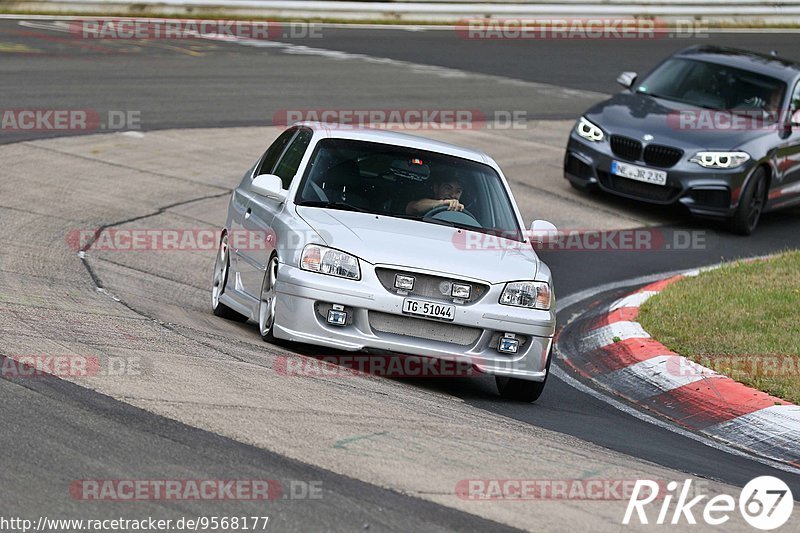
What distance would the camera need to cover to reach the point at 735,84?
1673 centimetres

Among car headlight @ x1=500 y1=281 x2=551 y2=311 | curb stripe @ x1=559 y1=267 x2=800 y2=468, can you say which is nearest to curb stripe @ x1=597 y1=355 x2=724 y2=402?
curb stripe @ x1=559 y1=267 x2=800 y2=468

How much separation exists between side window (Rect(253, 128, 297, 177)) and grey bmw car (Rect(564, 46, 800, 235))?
651 cm

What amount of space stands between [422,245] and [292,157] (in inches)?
65.1

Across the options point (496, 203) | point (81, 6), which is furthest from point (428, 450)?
point (81, 6)

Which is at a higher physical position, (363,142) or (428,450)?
(363,142)

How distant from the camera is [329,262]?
26.4ft

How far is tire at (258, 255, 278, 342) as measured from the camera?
834 cm

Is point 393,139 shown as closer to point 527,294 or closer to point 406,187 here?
point 406,187

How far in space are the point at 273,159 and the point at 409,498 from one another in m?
4.79

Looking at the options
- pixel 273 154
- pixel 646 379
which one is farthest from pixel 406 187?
pixel 646 379

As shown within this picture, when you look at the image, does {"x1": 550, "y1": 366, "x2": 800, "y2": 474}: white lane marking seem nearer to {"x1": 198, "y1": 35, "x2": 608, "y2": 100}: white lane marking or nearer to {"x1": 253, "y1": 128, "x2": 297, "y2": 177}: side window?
{"x1": 253, "y1": 128, "x2": 297, "y2": 177}: side window

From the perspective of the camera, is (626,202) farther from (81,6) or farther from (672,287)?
(81,6)

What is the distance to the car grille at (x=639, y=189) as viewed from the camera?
15500 millimetres

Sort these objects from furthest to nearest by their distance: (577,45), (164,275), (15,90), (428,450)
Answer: (577,45), (15,90), (164,275), (428,450)
